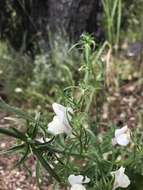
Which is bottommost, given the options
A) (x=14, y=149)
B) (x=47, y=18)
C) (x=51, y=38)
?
(x=14, y=149)

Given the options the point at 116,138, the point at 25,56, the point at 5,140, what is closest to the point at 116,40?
the point at 25,56

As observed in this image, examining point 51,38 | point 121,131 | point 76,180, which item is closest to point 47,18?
point 51,38

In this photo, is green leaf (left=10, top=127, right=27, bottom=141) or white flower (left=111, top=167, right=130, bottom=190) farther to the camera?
white flower (left=111, top=167, right=130, bottom=190)

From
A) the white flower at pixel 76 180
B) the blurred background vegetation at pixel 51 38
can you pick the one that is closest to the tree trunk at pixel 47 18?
the blurred background vegetation at pixel 51 38

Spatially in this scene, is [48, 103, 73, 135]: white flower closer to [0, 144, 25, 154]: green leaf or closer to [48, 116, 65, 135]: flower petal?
[48, 116, 65, 135]: flower petal

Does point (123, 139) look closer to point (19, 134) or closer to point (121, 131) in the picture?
point (121, 131)

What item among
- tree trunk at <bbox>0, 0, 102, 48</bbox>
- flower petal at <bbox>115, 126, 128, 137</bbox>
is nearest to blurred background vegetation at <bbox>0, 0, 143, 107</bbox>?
tree trunk at <bbox>0, 0, 102, 48</bbox>

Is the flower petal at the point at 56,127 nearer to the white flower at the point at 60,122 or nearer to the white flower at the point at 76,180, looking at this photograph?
the white flower at the point at 60,122

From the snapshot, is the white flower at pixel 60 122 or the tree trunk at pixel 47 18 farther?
the tree trunk at pixel 47 18

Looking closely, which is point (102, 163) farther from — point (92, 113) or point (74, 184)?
point (92, 113)
